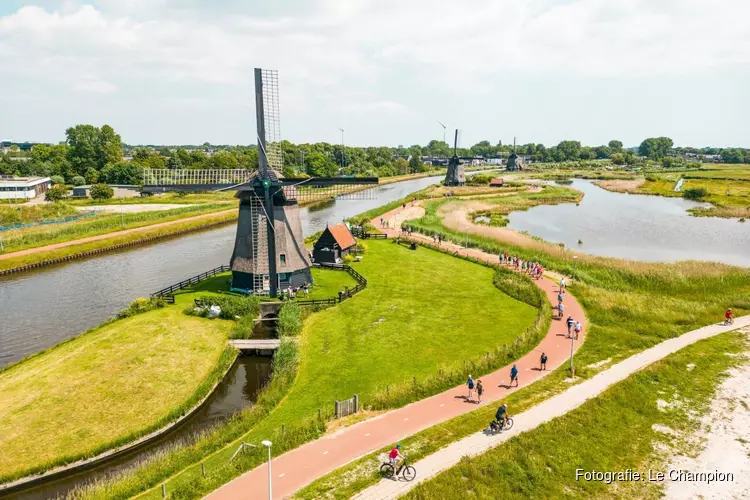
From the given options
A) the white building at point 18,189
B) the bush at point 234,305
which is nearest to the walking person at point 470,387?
the bush at point 234,305

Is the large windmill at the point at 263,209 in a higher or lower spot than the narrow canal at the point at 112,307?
higher

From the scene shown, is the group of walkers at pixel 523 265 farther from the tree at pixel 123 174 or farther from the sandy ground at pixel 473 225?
the tree at pixel 123 174

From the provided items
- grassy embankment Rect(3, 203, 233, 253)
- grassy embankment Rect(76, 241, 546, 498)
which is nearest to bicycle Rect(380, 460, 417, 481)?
grassy embankment Rect(76, 241, 546, 498)

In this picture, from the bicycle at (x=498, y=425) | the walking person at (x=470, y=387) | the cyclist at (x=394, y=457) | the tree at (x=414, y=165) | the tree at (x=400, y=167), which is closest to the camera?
the cyclist at (x=394, y=457)

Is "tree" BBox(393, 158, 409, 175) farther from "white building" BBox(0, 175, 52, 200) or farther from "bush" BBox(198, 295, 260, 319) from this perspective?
"bush" BBox(198, 295, 260, 319)

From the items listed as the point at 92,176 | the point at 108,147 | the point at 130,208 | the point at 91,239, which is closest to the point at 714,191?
the point at 130,208

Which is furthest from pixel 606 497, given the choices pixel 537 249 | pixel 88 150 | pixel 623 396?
pixel 88 150
